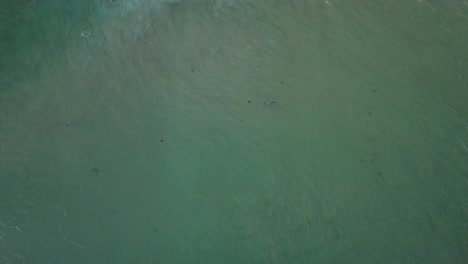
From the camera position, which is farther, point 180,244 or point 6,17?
point 6,17

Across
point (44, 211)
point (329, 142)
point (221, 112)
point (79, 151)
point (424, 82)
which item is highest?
point (424, 82)

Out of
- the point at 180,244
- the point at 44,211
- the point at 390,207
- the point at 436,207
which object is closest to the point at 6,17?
the point at 44,211

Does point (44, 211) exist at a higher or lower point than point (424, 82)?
lower

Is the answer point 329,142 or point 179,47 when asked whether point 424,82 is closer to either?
point 329,142

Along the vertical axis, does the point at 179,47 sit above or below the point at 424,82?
below

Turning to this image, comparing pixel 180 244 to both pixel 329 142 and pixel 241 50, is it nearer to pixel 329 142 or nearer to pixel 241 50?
pixel 329 142

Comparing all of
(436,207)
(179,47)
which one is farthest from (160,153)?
(436,207)
